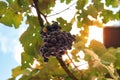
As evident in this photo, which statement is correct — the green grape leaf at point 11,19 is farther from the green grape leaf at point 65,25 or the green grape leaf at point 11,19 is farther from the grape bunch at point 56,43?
the grape bunch at point 56,43

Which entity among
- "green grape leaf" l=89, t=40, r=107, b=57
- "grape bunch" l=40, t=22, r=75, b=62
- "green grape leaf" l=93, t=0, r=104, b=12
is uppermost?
"green grape leaf" l=93, t=0, r=104, b=12

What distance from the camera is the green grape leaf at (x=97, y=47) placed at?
3010 millimetres

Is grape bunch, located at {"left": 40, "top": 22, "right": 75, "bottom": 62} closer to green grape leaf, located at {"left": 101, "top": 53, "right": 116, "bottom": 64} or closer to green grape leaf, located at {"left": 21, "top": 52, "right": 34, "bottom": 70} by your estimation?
green grape leaf, located at {"left": 101, "top": 53, "right": 116, "bottom": 64}

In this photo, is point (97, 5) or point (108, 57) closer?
point (108, 57)

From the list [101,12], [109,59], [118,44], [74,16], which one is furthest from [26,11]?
[118,44]

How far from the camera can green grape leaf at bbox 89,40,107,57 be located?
3010mm

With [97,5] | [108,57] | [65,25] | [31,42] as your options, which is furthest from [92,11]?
[108,57]

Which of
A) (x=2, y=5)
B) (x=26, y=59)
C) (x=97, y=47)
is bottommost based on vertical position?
(x=97, y=47)

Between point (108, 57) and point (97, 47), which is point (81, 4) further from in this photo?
point (108, 57)

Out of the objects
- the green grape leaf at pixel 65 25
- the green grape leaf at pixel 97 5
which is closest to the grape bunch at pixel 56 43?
the green grape leaf at pixel 65 25

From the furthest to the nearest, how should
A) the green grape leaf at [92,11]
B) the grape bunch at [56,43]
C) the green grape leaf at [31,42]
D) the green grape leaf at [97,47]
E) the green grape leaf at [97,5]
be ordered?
1. the green grape leaf at [97,5]
2. the green grape leaf at [92,11]
3. the green grape leaf at [31,42]
4. the grape bunch at [56,43]
5. the green grape leaf at [97,47]

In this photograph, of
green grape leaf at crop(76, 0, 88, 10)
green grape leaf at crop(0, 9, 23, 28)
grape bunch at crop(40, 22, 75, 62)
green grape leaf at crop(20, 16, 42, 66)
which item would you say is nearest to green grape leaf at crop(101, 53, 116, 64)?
grape bunch at crop(40, 22, 75, 62)

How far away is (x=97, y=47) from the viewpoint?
309 cm

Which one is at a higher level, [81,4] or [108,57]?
[81,4]
